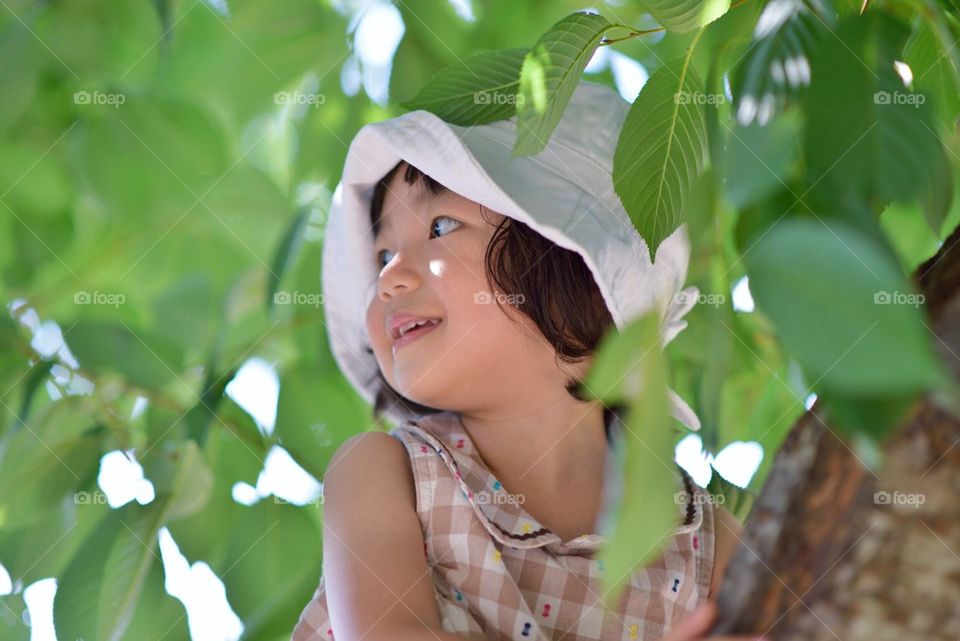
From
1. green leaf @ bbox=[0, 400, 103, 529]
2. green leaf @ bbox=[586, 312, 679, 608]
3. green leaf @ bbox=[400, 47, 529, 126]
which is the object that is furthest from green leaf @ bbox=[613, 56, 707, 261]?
green leaf @ bbox=[0, 400, 103, 529]

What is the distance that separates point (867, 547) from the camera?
1.23 ft

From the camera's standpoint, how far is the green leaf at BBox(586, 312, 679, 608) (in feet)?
1.05

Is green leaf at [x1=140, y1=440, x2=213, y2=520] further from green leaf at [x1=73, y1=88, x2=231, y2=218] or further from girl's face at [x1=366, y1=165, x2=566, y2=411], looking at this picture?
green leaf at [x1=73, y1=88, x2=231, y2=218]

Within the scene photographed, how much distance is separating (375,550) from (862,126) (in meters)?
0.51

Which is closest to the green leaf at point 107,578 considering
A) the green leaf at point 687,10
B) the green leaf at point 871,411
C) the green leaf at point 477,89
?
the green leaf at point 477,89

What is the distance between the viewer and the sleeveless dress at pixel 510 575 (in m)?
0.83

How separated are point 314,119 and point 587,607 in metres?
0.71

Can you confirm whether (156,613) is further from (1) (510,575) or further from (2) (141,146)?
(2) (141,146)

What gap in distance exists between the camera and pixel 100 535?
37.7 inches

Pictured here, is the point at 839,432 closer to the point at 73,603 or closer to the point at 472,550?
the point at 472,550

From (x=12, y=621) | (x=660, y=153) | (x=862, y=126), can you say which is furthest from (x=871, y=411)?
(x=12, y=621)

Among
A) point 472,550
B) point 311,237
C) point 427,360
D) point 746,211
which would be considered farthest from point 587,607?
point 311,237

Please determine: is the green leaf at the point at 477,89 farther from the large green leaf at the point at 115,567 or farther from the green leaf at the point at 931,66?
the large green leaf at the point at 115,567

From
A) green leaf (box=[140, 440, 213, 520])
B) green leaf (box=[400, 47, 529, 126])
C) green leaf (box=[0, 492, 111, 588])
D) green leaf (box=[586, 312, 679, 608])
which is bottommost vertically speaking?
green leaf (box=[0, 492, 111, 588])
